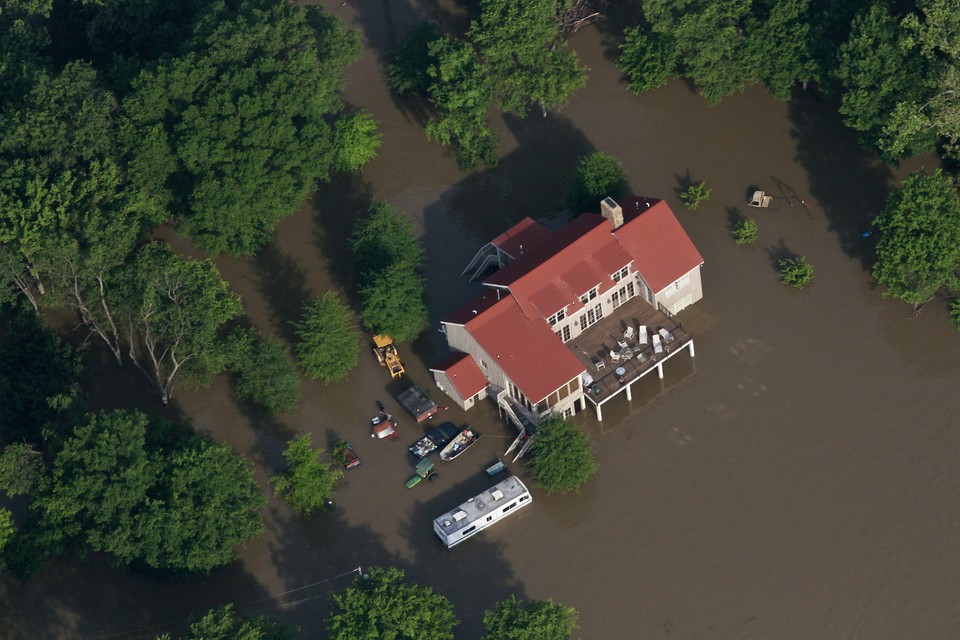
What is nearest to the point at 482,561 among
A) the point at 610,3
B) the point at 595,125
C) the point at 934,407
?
the point at 934,407

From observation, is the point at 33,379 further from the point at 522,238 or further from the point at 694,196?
the point at 694,196

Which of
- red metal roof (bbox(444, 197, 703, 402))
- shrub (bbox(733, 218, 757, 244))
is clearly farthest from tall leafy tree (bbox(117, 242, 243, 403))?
shrub (bbox(733, 218, 757, 244))

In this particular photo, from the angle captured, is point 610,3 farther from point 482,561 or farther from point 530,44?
point 482,561

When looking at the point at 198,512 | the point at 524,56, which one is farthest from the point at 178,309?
the point at 524,56

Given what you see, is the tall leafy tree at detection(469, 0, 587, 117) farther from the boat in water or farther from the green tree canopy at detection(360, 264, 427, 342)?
the boat in water

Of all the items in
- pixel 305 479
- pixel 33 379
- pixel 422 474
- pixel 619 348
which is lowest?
pixel 619 348

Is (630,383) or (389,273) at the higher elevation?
(389,273)
